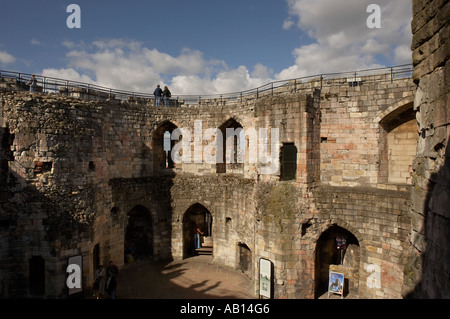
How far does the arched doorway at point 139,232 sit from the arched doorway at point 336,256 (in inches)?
344

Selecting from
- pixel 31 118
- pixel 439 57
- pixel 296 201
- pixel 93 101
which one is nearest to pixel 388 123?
pixel 296 201

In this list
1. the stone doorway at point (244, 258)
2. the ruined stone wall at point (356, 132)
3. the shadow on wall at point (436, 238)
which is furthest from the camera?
the stone doorway at point (244, 258)

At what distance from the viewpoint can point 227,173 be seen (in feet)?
51.0

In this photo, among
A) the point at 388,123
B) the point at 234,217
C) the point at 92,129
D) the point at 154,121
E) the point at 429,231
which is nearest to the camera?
the point at 429,231

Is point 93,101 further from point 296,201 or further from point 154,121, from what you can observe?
point 296,201

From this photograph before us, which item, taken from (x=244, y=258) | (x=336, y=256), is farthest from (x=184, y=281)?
(x=336, y=256)

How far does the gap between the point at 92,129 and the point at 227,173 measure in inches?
274

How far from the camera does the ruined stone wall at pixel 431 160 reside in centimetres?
364

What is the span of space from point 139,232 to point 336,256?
1012 cm

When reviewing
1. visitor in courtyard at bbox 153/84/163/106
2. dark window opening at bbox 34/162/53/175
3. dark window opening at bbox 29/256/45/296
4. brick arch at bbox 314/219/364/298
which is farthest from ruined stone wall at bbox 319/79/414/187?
dark window opening at bbox 29/256/45/296

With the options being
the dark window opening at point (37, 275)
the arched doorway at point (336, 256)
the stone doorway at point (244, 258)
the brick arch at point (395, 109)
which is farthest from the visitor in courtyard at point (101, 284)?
the brick arch at point (395, 109)

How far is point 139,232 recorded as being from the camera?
1587 centimetres

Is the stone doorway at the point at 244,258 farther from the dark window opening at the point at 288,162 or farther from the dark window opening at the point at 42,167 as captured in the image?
the dark window opening at the point at 42,167

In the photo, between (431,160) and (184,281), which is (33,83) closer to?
(184,281)
